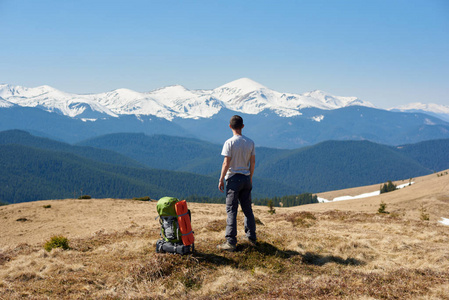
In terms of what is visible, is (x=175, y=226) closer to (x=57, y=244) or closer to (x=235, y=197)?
(x=235, y=197)

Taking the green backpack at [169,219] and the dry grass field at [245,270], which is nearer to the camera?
the dry grass field at [245,270]

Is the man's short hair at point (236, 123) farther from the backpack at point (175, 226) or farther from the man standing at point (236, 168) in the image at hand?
the backpack at point (175, 226)

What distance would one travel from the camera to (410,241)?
13.7 m

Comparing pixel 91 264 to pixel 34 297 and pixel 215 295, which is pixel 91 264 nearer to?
pixel 34 297

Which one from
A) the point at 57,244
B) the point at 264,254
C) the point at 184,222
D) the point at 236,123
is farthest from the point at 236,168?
the point at 57,244

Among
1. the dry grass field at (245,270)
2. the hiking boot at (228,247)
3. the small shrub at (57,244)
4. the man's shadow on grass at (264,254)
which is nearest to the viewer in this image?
the dry grass field at (245,270)

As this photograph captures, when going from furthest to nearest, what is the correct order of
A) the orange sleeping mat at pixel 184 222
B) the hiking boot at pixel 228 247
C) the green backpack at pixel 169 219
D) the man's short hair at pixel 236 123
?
1. the hiking boot at pixel 228 247
2. the man's short hair at pixel 236 123
3. the green backpack at pixel 169 219
4. the orange sleeping mat at pixel 184 222

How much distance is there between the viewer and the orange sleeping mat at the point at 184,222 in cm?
980

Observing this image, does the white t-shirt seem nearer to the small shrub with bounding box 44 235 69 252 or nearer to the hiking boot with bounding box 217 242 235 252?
the hiking boot with bounding box 217 242 235 252

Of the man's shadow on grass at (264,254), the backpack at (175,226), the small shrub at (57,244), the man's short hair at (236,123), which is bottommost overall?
the small shrub at (57,244)

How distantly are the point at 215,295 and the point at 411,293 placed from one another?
16.8 ft

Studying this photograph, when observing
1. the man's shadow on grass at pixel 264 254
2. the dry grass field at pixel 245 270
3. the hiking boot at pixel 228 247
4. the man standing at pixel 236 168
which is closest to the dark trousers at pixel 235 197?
the man standing at pixel 236 168

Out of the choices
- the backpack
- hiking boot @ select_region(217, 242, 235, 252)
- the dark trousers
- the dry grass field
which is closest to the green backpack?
the backpack

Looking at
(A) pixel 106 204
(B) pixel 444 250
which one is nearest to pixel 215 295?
(B) pixel 444 250
